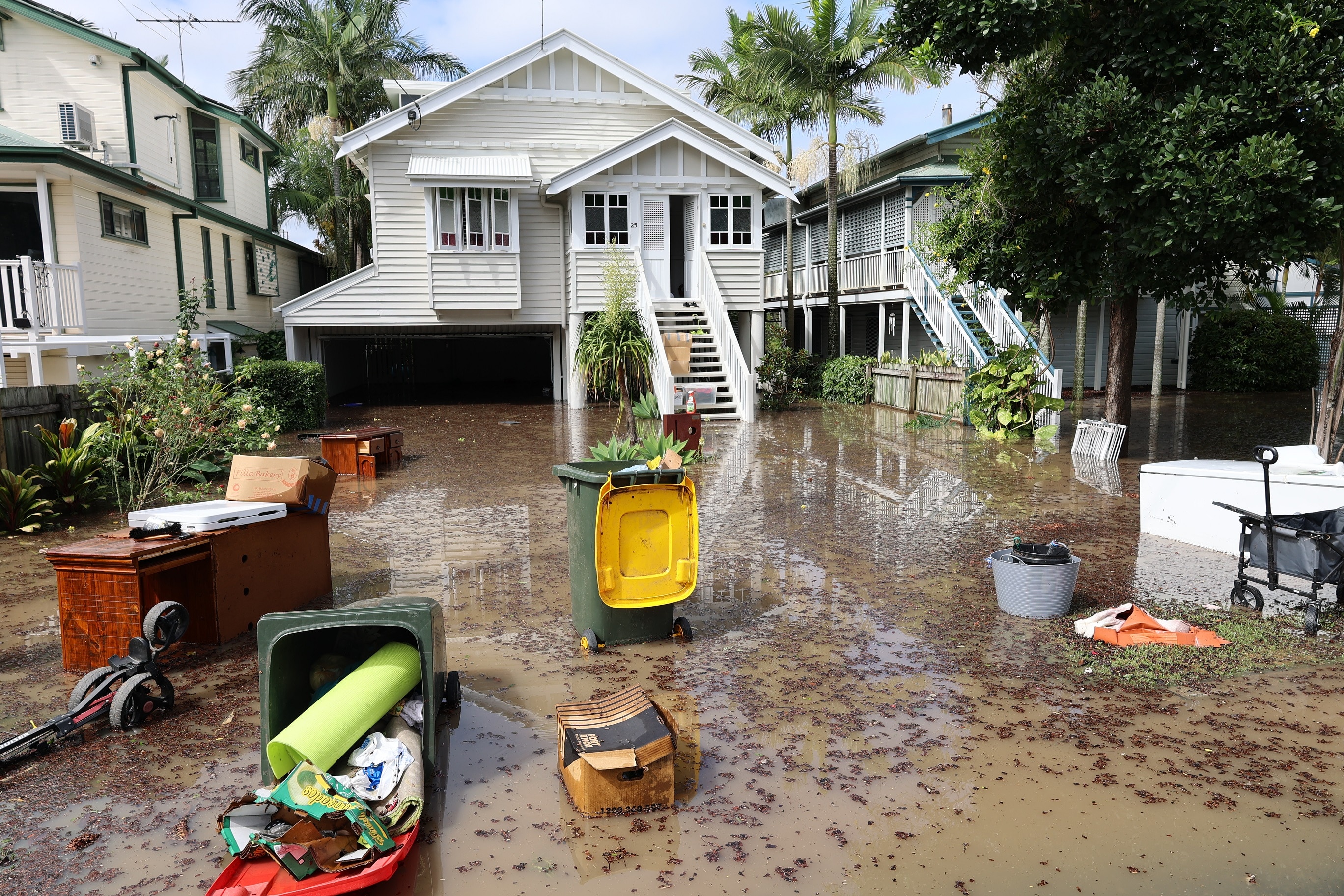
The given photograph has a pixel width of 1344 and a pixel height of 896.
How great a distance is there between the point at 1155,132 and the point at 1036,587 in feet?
19.8

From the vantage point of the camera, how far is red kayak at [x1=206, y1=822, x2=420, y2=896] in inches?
122

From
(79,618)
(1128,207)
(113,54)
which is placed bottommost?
(79,618)

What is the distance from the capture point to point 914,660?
18.0 feet

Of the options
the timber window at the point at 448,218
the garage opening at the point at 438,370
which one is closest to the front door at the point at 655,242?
the timber window at the point at 448,218

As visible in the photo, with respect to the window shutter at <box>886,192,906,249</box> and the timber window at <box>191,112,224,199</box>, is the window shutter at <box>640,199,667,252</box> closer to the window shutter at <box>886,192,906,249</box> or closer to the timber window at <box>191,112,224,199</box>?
the window shutter at <box>886,192,906,249</box>

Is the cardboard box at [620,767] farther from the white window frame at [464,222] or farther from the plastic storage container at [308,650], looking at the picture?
the white window frame at [464,222]

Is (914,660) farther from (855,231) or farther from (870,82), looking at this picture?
(855,231)

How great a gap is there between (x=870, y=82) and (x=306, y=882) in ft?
73.9

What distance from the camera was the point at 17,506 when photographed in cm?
880

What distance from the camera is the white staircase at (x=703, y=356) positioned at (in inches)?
721

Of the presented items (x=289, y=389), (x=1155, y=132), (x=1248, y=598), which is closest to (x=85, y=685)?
(x=1248, y=598)

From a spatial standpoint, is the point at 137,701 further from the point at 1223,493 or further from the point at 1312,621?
the point at 1223,493

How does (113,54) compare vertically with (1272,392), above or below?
above

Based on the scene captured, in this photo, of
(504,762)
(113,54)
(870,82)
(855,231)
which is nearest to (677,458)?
(504,762)
